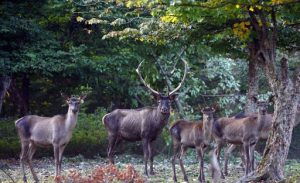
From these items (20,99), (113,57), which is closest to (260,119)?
(113,57)

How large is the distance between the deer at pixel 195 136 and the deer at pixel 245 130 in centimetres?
99

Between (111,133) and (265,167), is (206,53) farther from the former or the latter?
(265,167)

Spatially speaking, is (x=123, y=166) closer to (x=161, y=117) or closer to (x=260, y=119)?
(x=161, y=117)

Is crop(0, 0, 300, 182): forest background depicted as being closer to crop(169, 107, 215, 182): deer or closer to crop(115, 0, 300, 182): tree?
crop(115, 0, 300, 182): tree

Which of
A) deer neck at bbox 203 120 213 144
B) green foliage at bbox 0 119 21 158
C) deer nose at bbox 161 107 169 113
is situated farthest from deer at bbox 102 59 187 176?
green foliage at bbox 0 119 21 158

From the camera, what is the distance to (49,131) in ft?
39.7

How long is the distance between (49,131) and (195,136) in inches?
112

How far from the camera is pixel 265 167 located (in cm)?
967

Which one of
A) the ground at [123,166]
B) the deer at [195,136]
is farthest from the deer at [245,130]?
the deer at [195,136]

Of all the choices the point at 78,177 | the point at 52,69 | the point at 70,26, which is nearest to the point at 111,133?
the point at 52,69

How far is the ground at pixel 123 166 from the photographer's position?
12282 mm

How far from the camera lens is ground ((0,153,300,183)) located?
12.3m

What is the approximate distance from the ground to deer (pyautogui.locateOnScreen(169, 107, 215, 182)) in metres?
0.54

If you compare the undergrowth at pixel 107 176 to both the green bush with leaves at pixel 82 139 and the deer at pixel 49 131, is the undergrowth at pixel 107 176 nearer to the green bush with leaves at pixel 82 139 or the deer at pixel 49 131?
the deer at pixel 49 131
